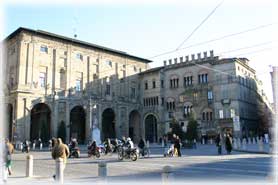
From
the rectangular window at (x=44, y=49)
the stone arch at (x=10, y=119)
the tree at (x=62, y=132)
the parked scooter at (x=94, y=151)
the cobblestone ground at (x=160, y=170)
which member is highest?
the rectangular window at (x=44, y=49)

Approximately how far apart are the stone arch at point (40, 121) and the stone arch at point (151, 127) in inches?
794

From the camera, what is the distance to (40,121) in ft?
155

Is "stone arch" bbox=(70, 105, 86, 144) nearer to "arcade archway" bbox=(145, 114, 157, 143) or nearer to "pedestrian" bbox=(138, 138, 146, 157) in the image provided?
"arcade archway" bbox=(145, 114, 157, 143)

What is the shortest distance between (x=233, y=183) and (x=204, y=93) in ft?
142

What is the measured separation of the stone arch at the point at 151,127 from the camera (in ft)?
192

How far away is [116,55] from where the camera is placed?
56.3 meters

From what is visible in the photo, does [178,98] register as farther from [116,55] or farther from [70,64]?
[70,64]

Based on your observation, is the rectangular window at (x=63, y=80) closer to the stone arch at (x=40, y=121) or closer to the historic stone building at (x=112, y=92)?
the historic stone building at (x=112, y=92)

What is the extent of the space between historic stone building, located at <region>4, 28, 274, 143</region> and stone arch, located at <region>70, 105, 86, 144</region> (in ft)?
0.54

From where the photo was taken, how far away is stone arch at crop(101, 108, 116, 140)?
54500mm

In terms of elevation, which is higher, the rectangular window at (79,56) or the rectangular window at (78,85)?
the rectangular window at (79,56)

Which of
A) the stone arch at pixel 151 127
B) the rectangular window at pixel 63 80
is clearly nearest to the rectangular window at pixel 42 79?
the rectangular window at pixel 63 80

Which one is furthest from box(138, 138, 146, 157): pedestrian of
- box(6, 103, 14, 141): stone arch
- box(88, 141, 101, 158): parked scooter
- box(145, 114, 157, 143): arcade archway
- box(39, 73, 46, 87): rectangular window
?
box(145, 114, 157, 143): arcade archway

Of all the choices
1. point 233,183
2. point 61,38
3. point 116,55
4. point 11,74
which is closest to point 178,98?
point 116,55
